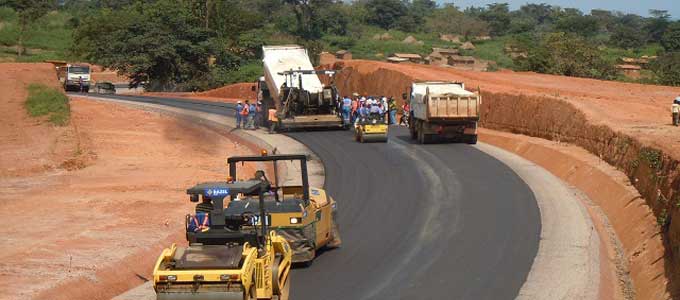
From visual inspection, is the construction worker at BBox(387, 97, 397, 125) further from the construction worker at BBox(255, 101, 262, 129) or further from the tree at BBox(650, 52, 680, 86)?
the tree at BBox(650, 52, 680, 86)

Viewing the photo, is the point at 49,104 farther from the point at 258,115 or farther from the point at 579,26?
the point at 579,26

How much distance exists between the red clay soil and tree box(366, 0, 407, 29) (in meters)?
123

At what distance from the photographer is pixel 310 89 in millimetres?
45656

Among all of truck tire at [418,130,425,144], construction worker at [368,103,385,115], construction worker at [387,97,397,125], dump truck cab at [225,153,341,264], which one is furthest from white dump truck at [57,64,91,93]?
dump truck cab at [225,153,341,264]

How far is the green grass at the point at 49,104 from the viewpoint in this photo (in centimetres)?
4588

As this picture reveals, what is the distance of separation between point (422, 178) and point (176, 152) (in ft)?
42.1

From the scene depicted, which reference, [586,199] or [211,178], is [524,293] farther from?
[211,178]

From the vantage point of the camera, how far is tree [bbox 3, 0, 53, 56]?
113m

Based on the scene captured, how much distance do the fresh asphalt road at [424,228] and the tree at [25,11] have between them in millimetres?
85661

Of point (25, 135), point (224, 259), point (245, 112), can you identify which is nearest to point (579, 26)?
point (245, 112)

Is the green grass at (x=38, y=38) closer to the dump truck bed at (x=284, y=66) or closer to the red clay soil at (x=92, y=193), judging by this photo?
the red clay soil at (x=92, y=193)

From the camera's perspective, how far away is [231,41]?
93875 millimetres

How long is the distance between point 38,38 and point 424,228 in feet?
352

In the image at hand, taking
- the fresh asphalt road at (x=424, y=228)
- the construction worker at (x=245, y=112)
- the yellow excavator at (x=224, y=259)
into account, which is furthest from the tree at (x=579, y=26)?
the yellow excavator at (x=224, y=259)
